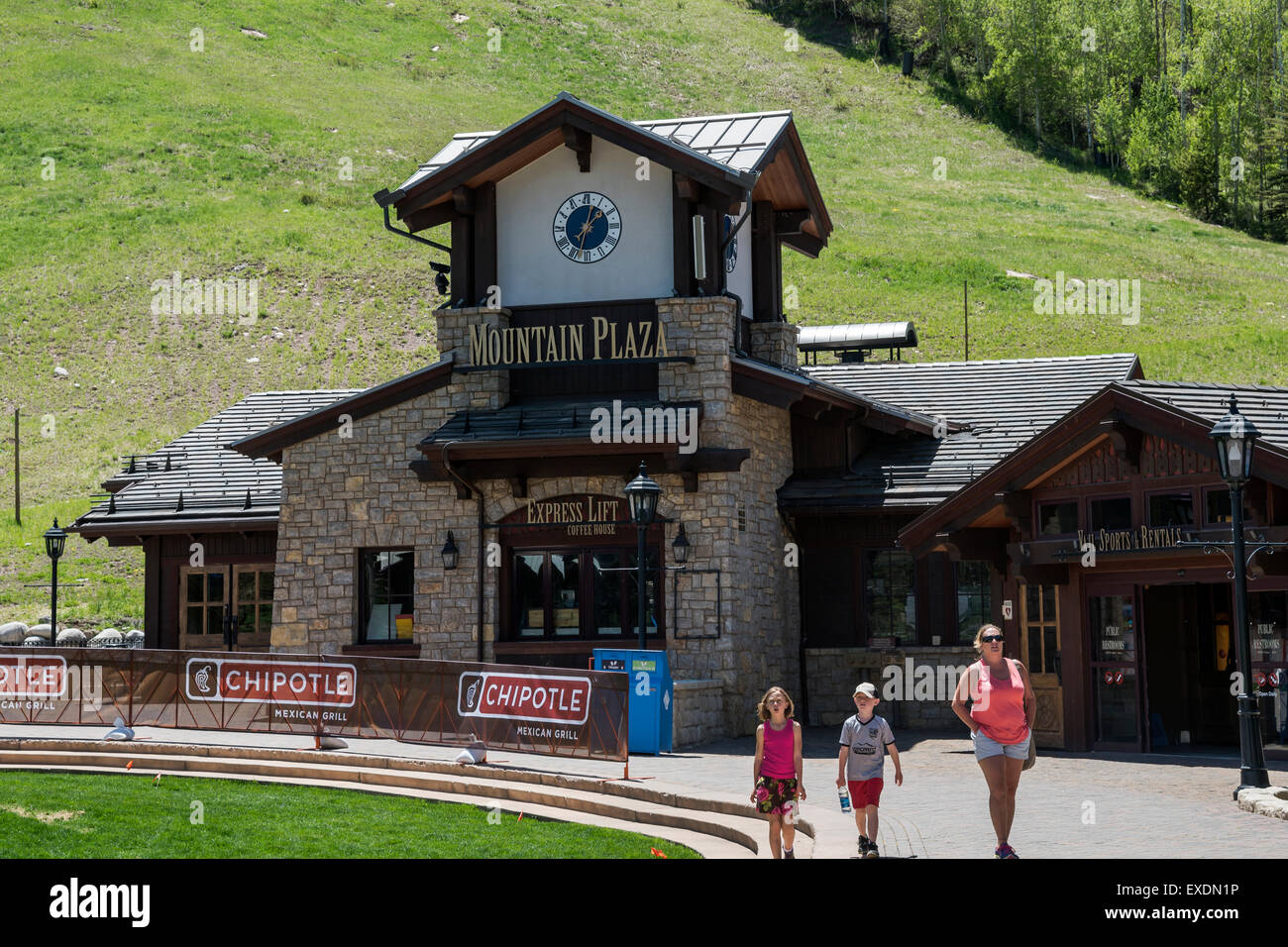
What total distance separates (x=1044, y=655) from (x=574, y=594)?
22.7 feet

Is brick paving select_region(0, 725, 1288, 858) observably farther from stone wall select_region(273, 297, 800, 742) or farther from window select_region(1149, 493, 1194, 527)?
window select_region(1149, 493, 1194, 527)

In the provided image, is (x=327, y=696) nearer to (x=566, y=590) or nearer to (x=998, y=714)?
(x=566, y=590)

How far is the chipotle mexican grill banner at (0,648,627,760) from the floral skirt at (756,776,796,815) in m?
5.53

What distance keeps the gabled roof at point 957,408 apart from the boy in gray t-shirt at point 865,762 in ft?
37.9

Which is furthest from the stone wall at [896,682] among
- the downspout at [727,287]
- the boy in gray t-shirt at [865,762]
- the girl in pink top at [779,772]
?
the girl in pink top at [779,772]

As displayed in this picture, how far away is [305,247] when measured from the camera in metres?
73.1

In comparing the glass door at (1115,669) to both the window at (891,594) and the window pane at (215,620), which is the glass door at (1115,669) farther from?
the window pane at (215,620)

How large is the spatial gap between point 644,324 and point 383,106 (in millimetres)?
70664

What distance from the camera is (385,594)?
2445 cm

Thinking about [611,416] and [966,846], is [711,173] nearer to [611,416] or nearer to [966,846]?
[611,416]

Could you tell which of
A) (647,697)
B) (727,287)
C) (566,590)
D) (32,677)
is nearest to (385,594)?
(566,590)

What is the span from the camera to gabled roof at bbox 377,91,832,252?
2327cm

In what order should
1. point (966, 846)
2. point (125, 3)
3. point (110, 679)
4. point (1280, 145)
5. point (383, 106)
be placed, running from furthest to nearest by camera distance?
point (125, 3) → point (383, 106) → point (1280, 145) → point (110, 679) → point (966, 846)

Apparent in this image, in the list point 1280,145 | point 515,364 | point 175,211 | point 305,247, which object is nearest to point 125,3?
point 175,211
